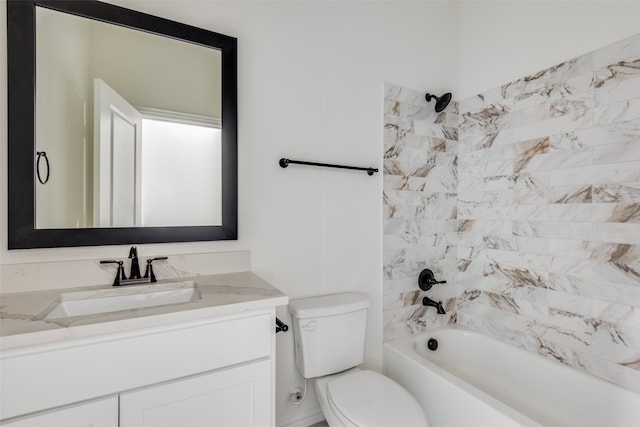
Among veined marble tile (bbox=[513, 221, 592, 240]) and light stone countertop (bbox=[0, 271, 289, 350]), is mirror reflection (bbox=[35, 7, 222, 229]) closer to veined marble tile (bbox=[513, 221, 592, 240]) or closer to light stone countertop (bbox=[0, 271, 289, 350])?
light stone countertop (bbox=[0, 271, 289, 350])

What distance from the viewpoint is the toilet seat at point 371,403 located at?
3.83 ft

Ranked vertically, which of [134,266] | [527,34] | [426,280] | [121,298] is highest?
[527,34]

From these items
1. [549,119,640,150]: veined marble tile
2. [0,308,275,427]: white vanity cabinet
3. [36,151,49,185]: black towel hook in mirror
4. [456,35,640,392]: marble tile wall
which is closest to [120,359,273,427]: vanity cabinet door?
[0,308,275,427]: white vanity cabinet

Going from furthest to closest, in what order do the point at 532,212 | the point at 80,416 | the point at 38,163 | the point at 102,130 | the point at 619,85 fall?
the point at 532,212, the point at 619,85, the point at 102,130, the point at 38,163, the point at 80,416

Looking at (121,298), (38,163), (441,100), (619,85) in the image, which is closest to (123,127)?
(38,163)

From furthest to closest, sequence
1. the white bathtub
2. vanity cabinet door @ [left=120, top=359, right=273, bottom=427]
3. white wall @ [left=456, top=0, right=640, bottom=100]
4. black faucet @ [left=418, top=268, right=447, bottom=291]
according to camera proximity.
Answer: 1. black faucet @ [left=418, top=268, right=447, bottom=291]
2. white wall @ [left=456, top=0, right=640, bottom=100]
3. the white bathtub
4. vanity cabinet door @ [left=120, top=359, right=273, bottom=427]

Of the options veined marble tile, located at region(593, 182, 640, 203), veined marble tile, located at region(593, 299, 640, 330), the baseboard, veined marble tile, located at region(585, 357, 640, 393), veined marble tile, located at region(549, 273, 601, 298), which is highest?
veined marble tile, located at region(593, 182, 640, 203)

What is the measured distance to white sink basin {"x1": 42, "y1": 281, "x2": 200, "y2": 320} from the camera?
1042 millimetres

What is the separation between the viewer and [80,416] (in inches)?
31.8

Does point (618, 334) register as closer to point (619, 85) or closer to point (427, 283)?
point (427, 283)

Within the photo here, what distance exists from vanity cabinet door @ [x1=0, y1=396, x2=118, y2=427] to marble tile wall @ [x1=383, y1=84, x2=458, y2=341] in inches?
55.7

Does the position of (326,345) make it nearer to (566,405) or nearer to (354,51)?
(566,405)

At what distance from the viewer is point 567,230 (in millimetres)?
1586

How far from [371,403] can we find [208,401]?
68cm
